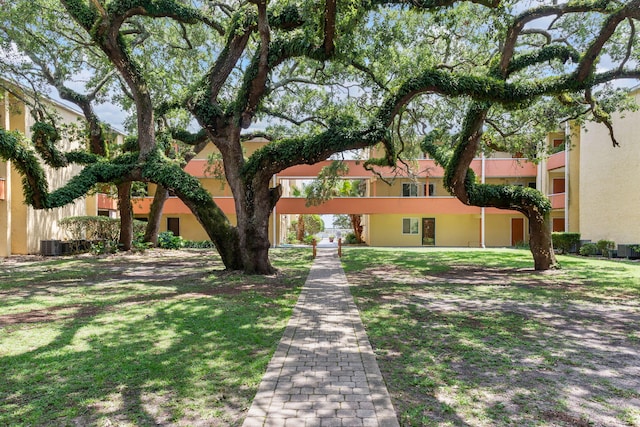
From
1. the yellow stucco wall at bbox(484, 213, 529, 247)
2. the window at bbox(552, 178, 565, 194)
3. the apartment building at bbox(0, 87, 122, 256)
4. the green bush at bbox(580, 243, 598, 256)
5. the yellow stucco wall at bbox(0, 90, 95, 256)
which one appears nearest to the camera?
the apartment building at bbox(0, 87, 122, 256)

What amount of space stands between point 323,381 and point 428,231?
26.0m

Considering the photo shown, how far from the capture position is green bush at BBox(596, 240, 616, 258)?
18875 millimetres

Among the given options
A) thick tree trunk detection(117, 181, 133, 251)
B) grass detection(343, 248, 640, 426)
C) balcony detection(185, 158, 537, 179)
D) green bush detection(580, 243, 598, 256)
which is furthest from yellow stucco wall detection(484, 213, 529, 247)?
thick tree trunk detection(117, 181, 133, 251)

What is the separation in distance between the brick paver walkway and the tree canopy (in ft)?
18.5

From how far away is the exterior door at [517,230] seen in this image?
93.7 ft

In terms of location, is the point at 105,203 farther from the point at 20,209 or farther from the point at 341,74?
the point at 341,74

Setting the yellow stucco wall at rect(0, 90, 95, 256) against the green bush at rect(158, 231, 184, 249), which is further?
the green bush at rect(158, 231, 184, 249)

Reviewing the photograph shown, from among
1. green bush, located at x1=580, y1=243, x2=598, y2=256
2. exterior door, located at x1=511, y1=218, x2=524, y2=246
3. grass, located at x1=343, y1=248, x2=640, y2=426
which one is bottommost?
grass, located at x1=343, y1=248, x2=640, y2=426

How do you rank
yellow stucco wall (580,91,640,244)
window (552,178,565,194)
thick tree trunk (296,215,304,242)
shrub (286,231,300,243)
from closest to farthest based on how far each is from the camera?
yellow stucco wall (580,91,640,244) → window (552,178,565,194) → shrub (286,231,300,243) → thick tree trunk (296,215,304,242)

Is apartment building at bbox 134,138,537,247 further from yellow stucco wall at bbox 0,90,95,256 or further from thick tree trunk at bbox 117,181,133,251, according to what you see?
yellow stucco wall at bbox 0,90,95,256

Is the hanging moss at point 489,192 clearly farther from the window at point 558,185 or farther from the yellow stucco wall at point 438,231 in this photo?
the window at point 558,185

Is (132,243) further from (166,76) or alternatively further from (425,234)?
(425,234)

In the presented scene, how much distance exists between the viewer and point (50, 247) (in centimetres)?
1947

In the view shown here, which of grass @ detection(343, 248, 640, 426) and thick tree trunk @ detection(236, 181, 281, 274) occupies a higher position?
thick tree trunk @ detection(236, 181, 281, 274)
